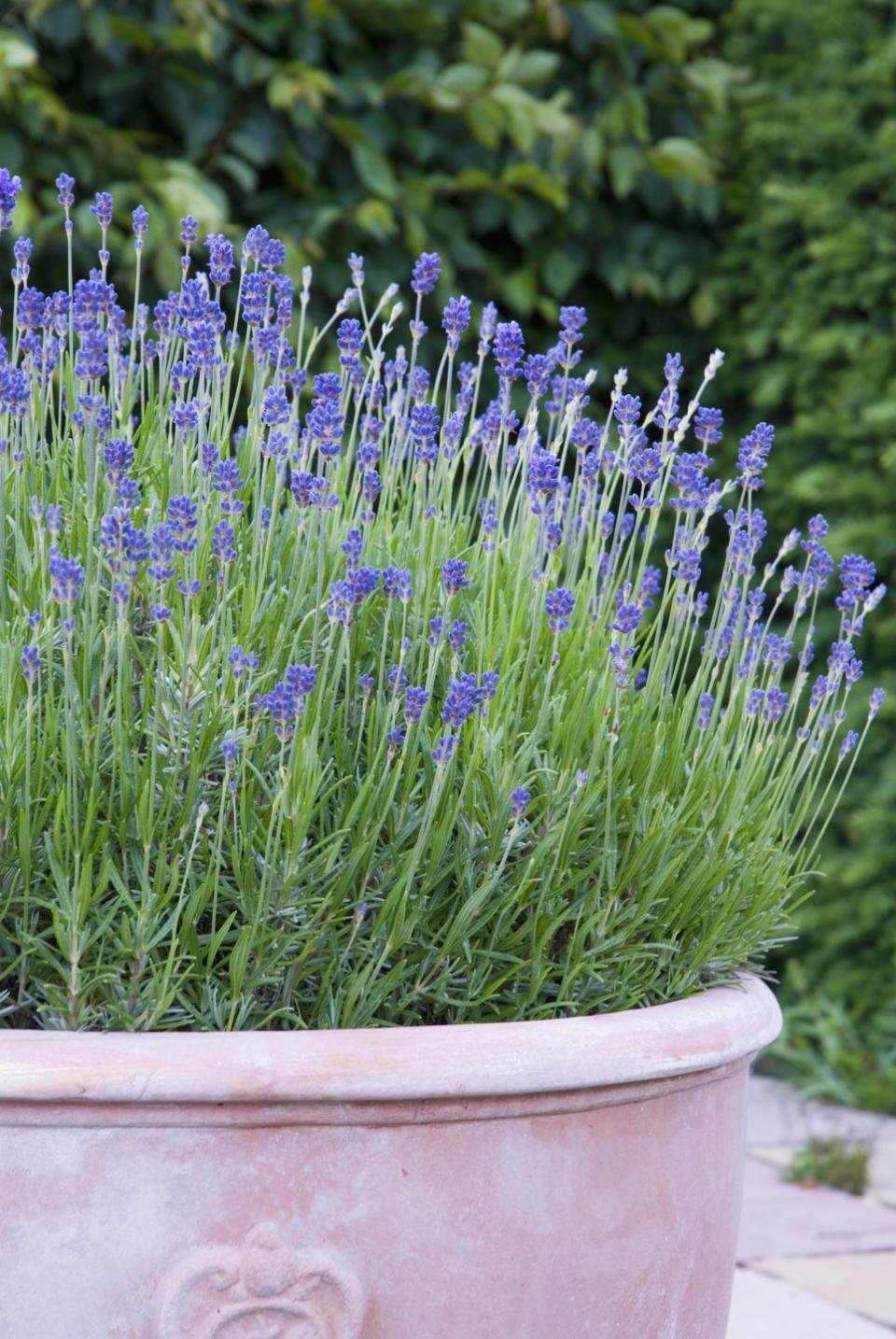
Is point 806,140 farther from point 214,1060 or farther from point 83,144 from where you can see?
point 214,1060

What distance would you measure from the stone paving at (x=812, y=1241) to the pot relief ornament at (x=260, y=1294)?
5.14 feet

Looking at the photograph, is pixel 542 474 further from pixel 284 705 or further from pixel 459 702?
pixel 284 705

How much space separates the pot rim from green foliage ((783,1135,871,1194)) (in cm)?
233

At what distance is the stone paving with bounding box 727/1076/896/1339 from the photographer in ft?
9.50

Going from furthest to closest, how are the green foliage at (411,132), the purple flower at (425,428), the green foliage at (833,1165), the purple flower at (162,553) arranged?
1. the green foliage at (411,132)
2. the green foliage at (833,1165)
3. the purple flower at (425,428)
4. the purple flower at (162,553)

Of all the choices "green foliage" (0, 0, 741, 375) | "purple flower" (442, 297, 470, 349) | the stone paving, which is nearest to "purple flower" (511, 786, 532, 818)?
"purple flower" (442, 297, 470, 349)

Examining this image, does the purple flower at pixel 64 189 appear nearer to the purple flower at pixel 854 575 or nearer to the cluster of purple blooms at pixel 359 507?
the cluster of purple blooms at pixel 359 507

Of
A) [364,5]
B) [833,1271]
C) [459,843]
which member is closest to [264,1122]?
[459,843]

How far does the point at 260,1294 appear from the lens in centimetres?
142

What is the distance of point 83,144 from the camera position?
4.04 meters

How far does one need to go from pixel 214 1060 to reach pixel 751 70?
3.97m

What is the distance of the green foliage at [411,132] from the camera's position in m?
3.94

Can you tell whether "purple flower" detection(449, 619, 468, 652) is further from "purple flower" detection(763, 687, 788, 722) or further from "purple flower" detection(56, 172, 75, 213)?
"purple flower" detection(56, 172, 75, 213)

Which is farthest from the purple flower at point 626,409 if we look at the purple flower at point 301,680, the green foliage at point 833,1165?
the green foliage at point 833,1165
